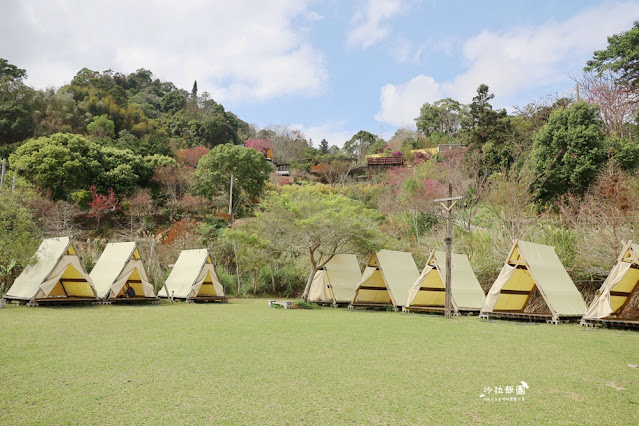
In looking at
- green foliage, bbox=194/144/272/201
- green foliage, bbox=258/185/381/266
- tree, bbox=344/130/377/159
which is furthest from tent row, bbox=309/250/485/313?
tree, bbox=344/130/377/159

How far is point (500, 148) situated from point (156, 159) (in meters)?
19.2

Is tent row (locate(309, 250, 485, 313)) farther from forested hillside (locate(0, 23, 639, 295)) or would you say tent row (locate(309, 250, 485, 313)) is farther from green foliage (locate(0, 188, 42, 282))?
green foliage (locate(0, 188, 42, 282))

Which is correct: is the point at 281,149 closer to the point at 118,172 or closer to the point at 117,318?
the point at 118,172

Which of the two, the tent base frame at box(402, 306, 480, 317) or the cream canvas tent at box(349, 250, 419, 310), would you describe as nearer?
the tent base frame at box(402, 306, 480, 317)

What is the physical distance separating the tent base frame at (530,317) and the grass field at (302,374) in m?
1.79

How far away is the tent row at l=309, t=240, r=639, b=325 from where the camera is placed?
351 inches

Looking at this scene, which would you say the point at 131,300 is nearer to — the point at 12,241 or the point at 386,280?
the point at 12,241

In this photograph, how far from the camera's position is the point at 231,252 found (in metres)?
18.6

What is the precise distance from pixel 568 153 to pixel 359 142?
1186 inches

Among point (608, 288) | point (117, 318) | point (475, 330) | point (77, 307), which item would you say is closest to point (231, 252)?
point (77, 307)

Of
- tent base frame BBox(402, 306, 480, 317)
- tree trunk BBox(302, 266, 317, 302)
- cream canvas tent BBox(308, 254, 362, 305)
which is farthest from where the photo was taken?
cream canvas tent BBox(308, 254, 362, 305)

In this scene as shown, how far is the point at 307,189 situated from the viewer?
13.3m

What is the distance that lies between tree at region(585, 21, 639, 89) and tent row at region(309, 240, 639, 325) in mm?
13148

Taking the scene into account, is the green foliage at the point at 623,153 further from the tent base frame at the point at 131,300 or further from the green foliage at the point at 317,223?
the tent base frame at the point at 131,300
